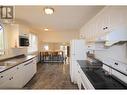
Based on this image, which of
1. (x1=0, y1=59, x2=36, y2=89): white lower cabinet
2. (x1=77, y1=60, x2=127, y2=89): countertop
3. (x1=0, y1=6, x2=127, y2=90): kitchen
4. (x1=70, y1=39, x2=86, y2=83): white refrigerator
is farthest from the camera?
(x1=70, y1=39, x2=86, y2=83): white refrigerator

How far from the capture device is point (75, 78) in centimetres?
475

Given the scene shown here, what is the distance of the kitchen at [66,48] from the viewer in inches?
84.0

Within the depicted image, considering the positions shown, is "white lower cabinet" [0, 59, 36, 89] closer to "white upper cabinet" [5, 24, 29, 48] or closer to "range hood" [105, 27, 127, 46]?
"white upper cabinet" [5, 24, 29, 48]

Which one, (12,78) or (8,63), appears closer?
(12,78)

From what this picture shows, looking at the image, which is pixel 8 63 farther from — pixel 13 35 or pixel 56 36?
pixel 56 36

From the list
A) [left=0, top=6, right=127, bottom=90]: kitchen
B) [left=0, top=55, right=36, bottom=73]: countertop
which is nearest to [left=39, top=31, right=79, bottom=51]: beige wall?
[left=0, top=6, right=127, bottom=90]: kitchen

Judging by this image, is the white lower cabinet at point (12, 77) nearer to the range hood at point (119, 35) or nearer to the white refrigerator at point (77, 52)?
the white refrigerator at point (77, 52)

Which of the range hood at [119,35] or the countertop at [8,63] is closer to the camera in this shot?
the range hood at [119,35]

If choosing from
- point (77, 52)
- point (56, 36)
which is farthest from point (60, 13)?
point (56, 36)

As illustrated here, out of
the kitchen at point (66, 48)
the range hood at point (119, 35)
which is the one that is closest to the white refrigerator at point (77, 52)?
the kitchen at point (66, 48)

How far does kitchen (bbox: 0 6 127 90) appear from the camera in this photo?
2.13m

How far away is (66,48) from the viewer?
9562 mm
